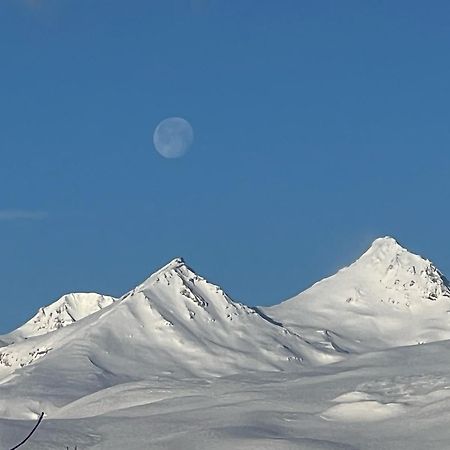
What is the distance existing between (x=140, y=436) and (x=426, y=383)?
94.7 feet

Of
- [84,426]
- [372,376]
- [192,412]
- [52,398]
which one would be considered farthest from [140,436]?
[52,398]

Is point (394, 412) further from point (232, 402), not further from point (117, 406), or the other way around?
point (117, 406)

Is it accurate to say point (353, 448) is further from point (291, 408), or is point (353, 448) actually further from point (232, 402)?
point (232, 402)

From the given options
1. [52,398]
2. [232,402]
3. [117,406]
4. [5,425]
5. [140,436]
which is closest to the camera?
[140,436]

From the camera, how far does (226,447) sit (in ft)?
219

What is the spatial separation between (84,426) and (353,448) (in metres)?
20.1

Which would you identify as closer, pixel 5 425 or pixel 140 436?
pixel 140 436

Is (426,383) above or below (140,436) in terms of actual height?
above

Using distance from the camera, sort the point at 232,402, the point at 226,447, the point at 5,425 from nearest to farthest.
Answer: the point at 226,447 < the point at 5,425 < the point at 232,402

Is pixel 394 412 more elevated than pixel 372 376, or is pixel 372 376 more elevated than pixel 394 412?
pixel 372 376

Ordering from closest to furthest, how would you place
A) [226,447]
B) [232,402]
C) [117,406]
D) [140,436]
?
[226,447]
[140,436]
[232,402]
[117,406]

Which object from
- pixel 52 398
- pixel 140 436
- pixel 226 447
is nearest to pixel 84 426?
pixel 140 436

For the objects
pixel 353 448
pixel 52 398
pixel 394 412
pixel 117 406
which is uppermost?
pixel 52 398

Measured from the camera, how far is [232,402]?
3489 inches
